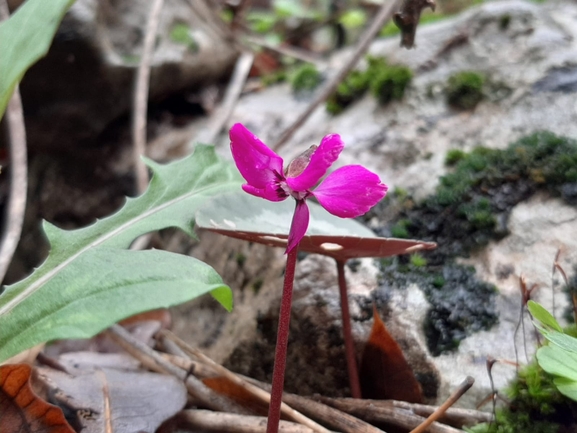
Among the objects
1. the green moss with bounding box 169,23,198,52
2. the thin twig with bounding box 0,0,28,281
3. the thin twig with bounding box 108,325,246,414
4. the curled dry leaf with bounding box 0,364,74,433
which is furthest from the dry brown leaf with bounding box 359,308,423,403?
the green moss with bounding box 169,23,198,52

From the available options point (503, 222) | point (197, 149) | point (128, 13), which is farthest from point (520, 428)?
point (128, 13)

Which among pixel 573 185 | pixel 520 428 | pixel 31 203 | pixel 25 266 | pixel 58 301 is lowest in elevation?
pixel 25 266

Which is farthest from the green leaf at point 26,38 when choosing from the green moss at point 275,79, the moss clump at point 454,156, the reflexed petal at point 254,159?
the green moss at point 275,79

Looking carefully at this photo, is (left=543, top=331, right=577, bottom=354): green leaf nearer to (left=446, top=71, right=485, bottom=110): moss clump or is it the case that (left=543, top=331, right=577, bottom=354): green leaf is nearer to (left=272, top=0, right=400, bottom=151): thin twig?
(left=446, top=71, right=485, bottom=110): moss clump

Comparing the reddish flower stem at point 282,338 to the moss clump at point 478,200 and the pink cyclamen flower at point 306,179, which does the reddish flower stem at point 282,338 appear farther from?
the moss clump at point 478,200

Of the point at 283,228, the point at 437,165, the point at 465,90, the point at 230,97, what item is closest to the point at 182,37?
the point at 230,97

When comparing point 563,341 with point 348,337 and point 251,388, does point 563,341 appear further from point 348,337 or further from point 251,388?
point 251,388

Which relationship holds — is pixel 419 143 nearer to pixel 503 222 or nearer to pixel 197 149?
pixel 503 222
